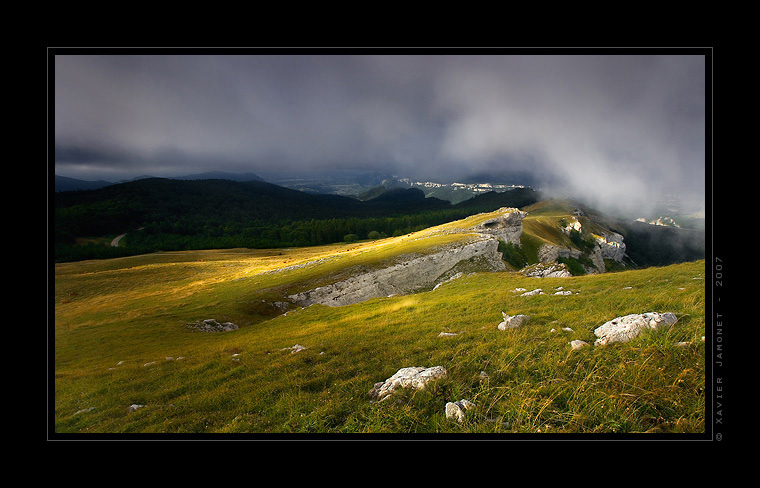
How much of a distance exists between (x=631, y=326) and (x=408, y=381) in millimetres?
3873

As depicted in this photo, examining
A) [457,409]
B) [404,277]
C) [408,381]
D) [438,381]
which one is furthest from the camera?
[404,277]

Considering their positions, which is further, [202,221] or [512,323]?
[202,221]

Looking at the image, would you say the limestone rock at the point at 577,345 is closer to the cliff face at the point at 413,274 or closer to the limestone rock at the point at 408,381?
the limestone rock at the point at 408,381

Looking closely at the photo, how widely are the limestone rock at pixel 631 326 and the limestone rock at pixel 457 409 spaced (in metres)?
2.74

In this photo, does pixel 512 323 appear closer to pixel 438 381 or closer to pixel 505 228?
pixel 438 381

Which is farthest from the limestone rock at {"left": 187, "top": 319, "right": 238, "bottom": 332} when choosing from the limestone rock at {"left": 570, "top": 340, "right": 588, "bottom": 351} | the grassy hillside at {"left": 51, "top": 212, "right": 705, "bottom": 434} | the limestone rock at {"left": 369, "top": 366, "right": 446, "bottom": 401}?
the limestone rock at {"left": 570, "top": 340, "right": 588, "bottom": 351}

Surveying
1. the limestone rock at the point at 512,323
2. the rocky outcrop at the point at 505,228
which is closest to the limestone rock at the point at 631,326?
the limestone rock at the point at 512,323

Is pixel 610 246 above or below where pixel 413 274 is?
above

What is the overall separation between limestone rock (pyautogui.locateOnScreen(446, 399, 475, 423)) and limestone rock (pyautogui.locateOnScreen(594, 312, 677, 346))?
274 cm

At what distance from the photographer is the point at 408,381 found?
356 centimetres

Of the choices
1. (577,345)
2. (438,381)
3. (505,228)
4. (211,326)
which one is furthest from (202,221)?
(577,345)

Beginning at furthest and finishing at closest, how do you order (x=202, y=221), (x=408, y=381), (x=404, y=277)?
(x=202, y=221), (x=404, y=277), (x=408, y=381)

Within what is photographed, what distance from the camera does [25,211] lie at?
4117 mm
